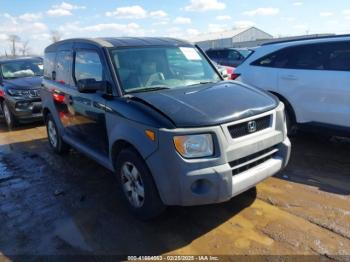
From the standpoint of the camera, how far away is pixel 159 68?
14.0 feet

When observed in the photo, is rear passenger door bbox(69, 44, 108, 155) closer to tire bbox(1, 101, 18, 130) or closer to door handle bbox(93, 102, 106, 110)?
door handle bbox(93, 102, 106, 110)

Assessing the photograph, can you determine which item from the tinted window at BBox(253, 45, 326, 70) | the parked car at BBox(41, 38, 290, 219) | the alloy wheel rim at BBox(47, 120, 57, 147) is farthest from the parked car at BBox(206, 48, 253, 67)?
the parked car at BBox(41, 38, 290, 219)

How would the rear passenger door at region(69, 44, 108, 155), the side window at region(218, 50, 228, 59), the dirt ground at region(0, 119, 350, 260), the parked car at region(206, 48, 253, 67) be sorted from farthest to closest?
1. the side window at region(218, 50, 228, 59)
2. the parked car at region(206, 48, 253, 67)
3. the rear passenger door at region(69, 44, 108, 155)
4. the dirt ground at region(0, 119, 350, 260)

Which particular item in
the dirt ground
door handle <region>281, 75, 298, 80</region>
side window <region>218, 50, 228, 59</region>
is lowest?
the dirt ground

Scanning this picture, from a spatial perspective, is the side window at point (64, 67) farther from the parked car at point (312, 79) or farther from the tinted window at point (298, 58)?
the tinted window at point (298, 58)

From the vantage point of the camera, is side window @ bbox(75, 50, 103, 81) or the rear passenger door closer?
the rear passenger door

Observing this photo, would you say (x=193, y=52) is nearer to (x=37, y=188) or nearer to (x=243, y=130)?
(x=243, y=130)

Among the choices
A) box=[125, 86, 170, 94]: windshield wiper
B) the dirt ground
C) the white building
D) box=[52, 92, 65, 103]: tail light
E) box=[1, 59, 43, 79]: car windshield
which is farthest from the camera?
the white building

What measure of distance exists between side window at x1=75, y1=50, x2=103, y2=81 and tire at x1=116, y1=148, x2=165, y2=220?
116 centimetres

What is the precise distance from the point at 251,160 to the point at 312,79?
2648 mm

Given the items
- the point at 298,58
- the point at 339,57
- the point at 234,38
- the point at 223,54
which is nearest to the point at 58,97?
the point at 298,58

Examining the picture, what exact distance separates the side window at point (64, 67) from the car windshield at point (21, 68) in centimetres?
456

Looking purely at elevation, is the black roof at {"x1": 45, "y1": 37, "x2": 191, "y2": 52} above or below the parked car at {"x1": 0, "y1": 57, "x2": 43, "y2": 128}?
above

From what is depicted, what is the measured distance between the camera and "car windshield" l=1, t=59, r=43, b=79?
9.57 m
